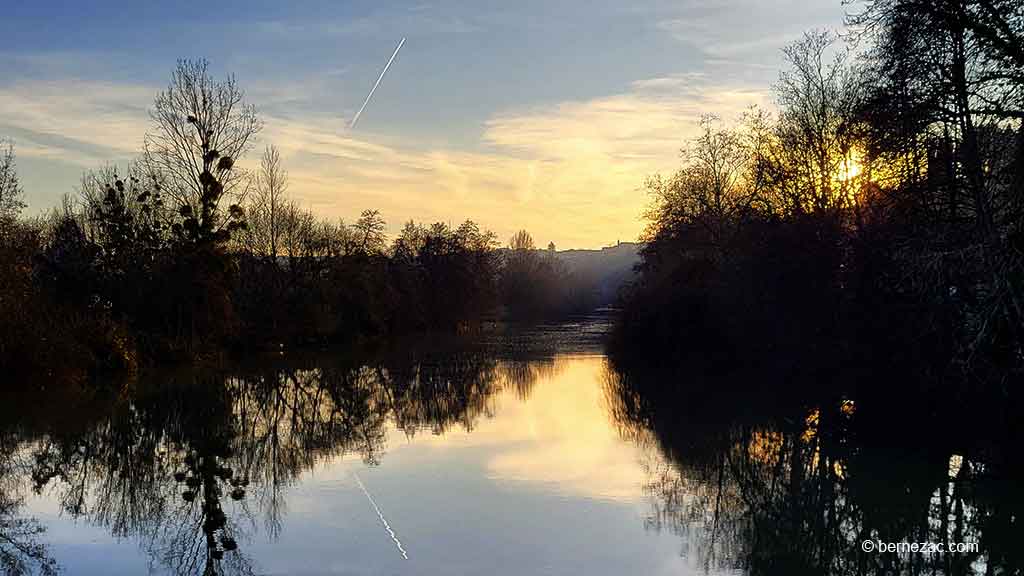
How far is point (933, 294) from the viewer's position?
44.4 feet

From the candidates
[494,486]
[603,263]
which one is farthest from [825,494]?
[603,263]

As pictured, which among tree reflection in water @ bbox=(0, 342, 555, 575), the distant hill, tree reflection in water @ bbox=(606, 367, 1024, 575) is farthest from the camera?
the distant hill

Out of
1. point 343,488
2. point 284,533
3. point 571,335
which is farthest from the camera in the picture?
point 571,335

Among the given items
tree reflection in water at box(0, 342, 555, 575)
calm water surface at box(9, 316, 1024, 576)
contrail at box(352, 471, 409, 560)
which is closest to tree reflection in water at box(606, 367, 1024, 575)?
calm water surface at box(9, 316, 1024, 576)

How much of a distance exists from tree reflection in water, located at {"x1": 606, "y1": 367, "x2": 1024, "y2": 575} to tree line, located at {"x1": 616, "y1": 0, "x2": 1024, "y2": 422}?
1.42 meters

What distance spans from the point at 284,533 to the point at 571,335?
42.6m

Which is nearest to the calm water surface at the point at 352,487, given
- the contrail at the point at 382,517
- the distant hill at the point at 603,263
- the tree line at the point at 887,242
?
the contrail at the point at 382,517

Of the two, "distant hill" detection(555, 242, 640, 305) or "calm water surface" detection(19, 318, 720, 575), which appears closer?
"calm water surface" detection(19, 318, 720, 575)

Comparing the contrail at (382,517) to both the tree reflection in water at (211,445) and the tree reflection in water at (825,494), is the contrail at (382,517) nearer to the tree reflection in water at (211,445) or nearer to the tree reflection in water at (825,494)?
the tree reflection in water at (211,445)

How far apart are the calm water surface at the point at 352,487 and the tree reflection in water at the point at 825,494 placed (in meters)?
0.60

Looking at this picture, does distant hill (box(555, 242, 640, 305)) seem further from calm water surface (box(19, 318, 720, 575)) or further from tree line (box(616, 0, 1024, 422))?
calm water surface (box(19, 318, 720, 575))


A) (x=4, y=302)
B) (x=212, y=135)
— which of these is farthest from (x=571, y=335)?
(x=4, y=302)

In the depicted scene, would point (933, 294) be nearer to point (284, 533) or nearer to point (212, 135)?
point (284, 533)

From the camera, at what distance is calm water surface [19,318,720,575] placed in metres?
8.68
